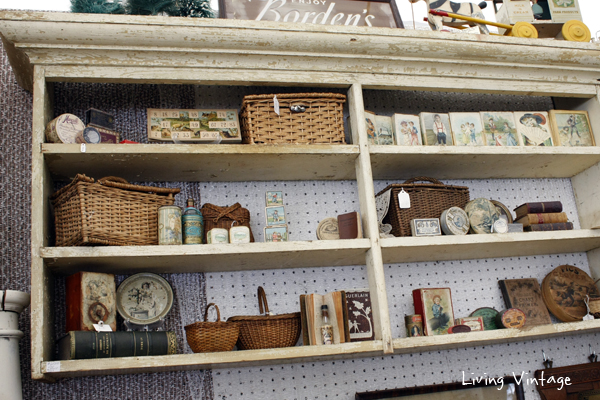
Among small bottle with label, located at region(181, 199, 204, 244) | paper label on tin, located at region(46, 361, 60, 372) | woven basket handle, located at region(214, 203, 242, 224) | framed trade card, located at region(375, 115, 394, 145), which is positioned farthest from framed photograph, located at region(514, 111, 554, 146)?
paper label on tin, located at region(46, 361, 60, 372)

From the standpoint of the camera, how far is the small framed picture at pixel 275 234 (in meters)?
2.01

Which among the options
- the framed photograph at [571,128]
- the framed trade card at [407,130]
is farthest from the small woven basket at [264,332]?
the framed photograph at [571,128]

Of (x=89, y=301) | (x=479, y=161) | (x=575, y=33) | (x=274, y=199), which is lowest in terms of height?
(x=89, y=301)

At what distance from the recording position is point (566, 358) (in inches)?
94.4

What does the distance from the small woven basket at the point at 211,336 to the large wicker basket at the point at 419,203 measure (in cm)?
78

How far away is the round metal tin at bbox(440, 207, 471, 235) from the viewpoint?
6.98 feet

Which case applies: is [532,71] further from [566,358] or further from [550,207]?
[566,358]

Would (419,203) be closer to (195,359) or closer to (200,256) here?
(200,256)

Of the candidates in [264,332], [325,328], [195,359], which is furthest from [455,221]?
[195,359]

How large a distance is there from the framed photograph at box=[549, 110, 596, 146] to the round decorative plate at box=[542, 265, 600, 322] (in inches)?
22.2

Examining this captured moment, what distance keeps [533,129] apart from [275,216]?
1.20 meters

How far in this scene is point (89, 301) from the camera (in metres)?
1.81

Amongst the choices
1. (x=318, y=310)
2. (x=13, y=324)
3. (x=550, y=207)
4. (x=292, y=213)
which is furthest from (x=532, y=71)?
(x=13, y=324)

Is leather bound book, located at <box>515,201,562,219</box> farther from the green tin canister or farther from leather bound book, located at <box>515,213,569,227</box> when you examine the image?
the green tin canister
